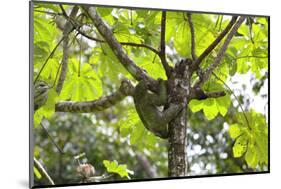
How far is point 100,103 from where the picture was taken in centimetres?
305

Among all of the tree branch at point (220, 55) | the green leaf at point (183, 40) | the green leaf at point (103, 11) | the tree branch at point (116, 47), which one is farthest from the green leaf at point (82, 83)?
the tree branch at point (220, 55)

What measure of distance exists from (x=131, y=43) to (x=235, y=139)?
0.87 meters

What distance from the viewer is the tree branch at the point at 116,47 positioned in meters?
3.06

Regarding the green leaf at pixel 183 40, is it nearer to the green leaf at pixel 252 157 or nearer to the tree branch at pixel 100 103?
the tree branch at pixel 100 103

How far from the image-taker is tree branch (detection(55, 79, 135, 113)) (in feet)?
9.77

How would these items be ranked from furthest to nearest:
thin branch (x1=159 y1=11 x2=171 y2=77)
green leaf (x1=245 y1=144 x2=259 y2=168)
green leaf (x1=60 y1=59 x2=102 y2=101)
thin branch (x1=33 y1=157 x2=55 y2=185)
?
green leaf (x1=245 y1=144 x2=259 y2=168), thin branch (x1=159 y1=11 x2=171 y2=77), green leaf (x1=60 y1=59 x2=102 y2=101), thin branch (x1=33 y1=157 x2=55 y2=185)

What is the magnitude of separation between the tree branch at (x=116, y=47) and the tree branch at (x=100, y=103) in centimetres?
8

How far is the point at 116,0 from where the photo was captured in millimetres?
3150

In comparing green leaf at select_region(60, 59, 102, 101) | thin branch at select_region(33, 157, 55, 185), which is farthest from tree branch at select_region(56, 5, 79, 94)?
thin branch at select_region(33, 157, 55, 185)

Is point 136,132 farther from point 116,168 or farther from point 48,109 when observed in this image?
point 48,109

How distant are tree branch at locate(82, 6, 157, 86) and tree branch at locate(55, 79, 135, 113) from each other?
0.08m

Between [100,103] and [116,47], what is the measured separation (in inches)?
13.1

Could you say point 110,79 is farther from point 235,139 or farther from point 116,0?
point 235,139

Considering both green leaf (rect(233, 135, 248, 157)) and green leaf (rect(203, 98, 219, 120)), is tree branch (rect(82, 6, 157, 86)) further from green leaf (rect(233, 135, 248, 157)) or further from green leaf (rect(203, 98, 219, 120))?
green leaf (rect(233, 135, 248, 157))
